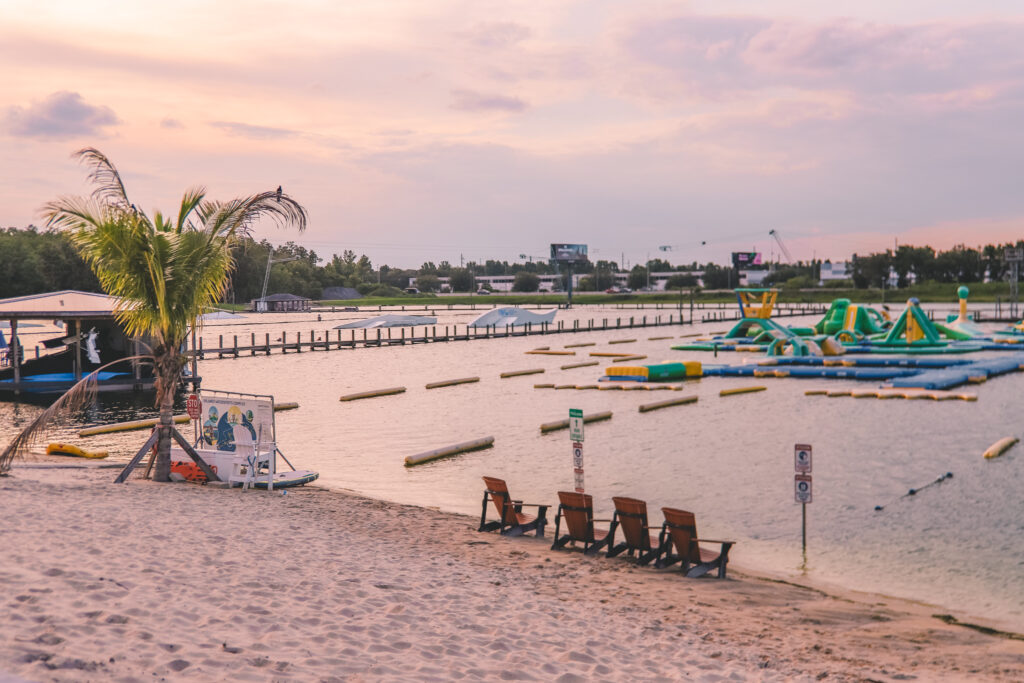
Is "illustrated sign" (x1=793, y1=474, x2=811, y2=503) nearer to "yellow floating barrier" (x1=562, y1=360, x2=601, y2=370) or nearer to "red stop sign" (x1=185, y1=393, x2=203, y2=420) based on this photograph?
"red stop sign" (x1=185, y1=393, x2=203, y2=420)

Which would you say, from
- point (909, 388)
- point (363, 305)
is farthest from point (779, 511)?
point (363, 305)

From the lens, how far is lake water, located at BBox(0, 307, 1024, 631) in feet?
46.4

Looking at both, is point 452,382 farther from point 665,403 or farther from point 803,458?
point 803,458

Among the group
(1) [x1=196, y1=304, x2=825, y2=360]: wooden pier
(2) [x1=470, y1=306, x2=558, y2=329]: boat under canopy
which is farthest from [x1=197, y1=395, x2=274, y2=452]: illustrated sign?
(2) [x1=470, y1=306, x2=558, y2=329]: boat under canopy

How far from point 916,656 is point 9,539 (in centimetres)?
Result: 1056

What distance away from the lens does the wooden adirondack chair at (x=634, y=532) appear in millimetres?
13094

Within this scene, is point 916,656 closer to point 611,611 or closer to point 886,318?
point 611,611

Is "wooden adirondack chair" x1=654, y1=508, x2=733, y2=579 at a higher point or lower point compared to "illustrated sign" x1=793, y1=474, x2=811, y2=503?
lower

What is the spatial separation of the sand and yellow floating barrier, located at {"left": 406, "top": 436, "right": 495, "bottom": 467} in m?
8.57

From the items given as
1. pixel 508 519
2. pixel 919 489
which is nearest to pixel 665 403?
pixel 919 489

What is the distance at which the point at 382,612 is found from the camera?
9.45 metres

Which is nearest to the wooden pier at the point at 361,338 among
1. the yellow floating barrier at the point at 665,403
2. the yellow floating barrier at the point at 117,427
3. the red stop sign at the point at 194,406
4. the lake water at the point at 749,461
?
the lake water at the point at 749,461

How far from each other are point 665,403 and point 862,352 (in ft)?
82.3

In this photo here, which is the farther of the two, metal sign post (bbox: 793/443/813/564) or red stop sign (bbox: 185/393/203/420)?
red stop sign (bbox: 185/393/203/420)
